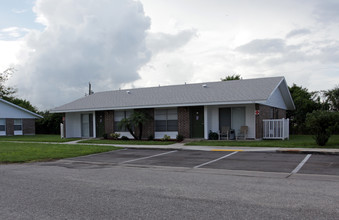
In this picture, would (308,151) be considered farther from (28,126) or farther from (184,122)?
(28,126)

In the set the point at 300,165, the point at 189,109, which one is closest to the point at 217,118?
the point at 189,109

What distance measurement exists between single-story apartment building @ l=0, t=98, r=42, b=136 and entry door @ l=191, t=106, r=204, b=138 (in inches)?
934

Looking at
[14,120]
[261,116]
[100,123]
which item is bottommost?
[100,123]

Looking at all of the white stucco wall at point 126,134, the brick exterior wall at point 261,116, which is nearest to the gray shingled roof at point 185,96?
the brick exterior wall at point 261,116

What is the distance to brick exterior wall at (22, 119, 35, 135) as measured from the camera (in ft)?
125

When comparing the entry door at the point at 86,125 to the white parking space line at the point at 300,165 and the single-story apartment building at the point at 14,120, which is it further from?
the white parking space line at the point at 300,165

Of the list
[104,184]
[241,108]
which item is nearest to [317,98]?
[241,108]

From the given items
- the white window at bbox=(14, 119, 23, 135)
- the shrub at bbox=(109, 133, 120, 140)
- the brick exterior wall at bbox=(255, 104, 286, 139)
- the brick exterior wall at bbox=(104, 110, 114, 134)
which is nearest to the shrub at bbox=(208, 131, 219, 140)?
the brick exterior wall at bbox=(255, 104, 286, 139)

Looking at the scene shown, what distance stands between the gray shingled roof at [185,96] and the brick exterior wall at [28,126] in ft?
39.2

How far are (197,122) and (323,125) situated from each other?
8228mm

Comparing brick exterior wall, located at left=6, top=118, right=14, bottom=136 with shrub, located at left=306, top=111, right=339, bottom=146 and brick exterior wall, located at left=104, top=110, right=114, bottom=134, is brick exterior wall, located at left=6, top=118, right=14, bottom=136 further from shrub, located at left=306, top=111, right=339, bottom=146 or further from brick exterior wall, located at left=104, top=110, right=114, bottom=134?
shrub, located at left=306, top=111, right=339, bottom=146

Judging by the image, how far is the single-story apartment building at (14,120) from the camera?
3584 cm

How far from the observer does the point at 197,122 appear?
22.1 meters

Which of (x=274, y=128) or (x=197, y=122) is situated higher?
(x=197, y=122)
